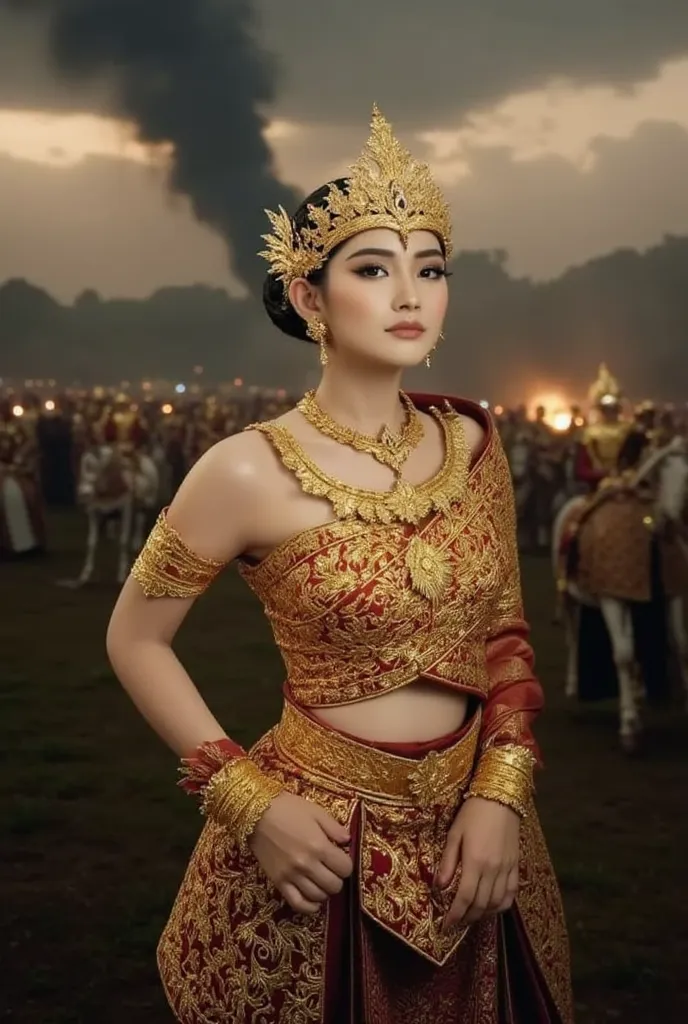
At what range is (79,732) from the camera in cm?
483

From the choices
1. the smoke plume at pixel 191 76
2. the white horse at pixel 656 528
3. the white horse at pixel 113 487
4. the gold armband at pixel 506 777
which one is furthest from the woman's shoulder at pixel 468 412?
the smoke plume at pixel 191 76

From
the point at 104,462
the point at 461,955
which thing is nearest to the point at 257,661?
the point at 104,462

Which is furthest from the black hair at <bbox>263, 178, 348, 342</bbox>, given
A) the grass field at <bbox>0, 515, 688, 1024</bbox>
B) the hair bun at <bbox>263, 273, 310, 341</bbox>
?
the grass field at <bbox>0, 515, 688, 1024</bbox>

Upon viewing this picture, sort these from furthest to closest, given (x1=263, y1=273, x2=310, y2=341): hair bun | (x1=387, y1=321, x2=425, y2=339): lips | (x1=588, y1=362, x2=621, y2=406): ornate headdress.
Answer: (x1=588, y1=362, x2=621, y2=406): ornate headdress, (x1=263, y1=273, x2=310, y2=341): hair bun, (x1=387, y1=321, x2=425, y2=339): lips

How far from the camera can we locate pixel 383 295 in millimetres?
1461

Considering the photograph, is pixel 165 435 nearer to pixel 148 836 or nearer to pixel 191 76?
pixel 191 76

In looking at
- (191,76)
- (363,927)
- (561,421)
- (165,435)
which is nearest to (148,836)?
(363,927)

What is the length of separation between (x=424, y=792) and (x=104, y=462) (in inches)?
275

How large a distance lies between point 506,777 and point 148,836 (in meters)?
2.47

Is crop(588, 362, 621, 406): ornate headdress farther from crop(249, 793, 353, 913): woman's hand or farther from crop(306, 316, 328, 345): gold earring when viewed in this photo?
crop(249, 793, 353, 913): woman's hand

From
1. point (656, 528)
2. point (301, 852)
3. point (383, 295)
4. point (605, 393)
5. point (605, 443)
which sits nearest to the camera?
point (301, 852)

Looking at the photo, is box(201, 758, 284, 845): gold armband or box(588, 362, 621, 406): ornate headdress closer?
box(201, 758, 284, 845): gold armband

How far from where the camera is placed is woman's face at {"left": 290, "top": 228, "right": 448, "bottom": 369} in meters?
1.46

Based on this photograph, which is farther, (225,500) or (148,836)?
(148,836)
